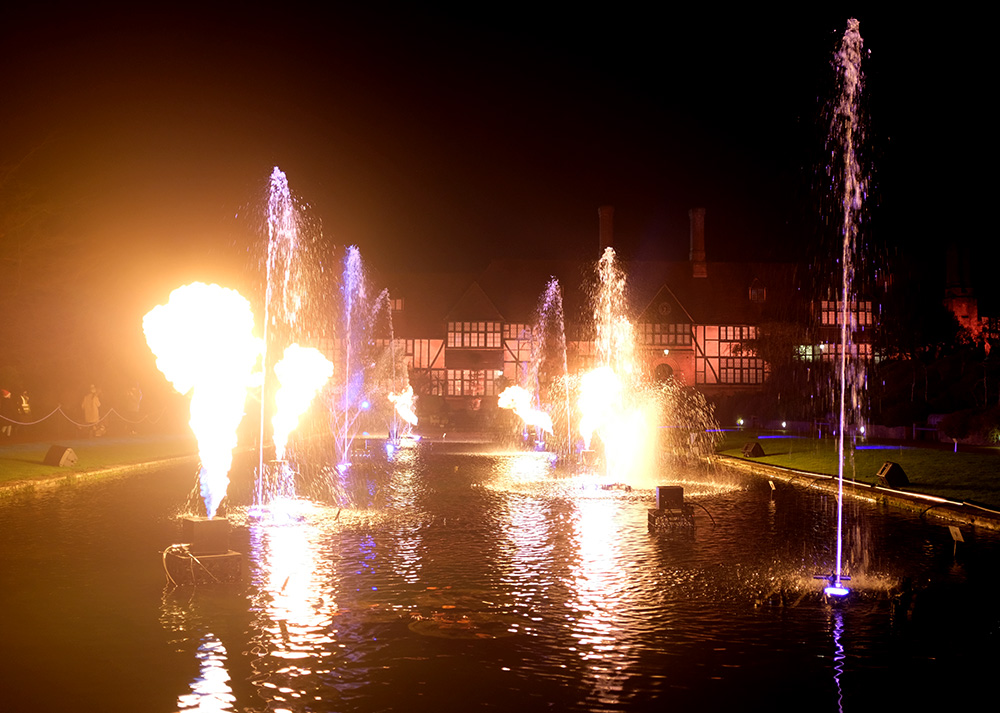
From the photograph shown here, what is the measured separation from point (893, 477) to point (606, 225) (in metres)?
66.8

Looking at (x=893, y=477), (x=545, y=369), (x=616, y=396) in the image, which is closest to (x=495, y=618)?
(x=893, y=477)

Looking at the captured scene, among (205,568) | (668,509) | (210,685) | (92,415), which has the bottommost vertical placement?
(210,685)

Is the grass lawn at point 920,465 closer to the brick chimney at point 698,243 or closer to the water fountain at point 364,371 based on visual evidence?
the water fountain at point 364,371

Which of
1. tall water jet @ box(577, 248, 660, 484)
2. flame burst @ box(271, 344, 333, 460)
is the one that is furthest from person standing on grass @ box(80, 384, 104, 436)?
tall water jet @ box(577, 248, 660, 484)

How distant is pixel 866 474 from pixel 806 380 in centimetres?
4050

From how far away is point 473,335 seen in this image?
254 ft

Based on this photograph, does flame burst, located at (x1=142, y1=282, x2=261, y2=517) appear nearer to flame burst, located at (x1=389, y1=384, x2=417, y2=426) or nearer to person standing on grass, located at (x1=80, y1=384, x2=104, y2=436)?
person standing on grass, located at (x1=80, y1=384, x2=104, y2=436)

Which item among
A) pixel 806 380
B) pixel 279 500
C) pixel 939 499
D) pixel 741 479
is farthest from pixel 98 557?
pixel 806 380

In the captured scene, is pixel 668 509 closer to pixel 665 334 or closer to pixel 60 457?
pixel 60 457

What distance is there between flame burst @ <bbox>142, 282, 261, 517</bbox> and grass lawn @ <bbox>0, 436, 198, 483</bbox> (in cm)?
916

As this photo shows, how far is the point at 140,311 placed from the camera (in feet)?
150

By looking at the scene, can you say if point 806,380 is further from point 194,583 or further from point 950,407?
point 194,583

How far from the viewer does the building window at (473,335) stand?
254 ft

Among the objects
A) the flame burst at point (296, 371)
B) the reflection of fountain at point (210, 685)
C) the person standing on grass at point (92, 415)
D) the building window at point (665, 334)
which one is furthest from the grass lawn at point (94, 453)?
the building window at point (665, 334)
